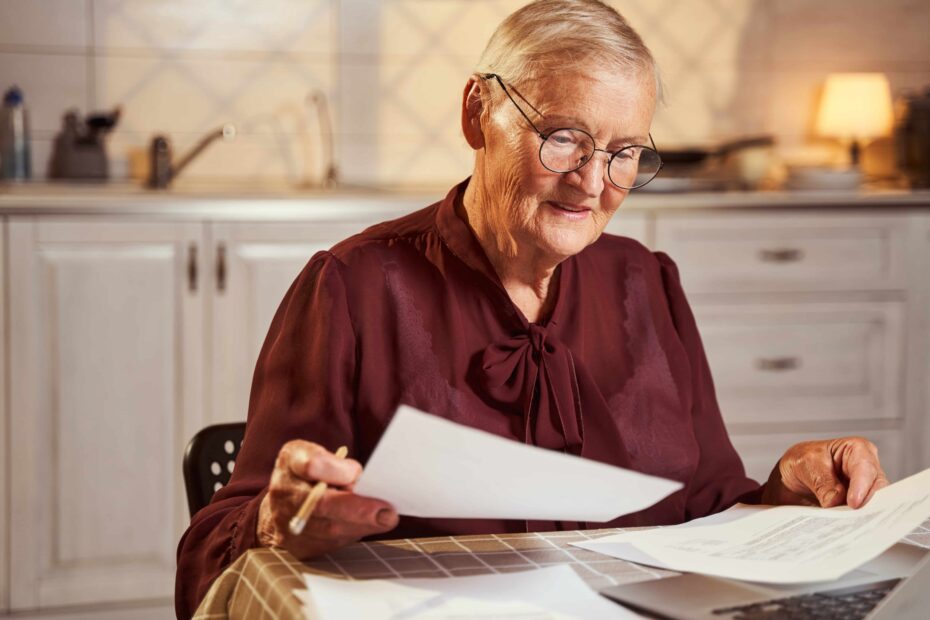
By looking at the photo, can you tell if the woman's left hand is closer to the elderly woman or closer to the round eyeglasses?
the elderly woman

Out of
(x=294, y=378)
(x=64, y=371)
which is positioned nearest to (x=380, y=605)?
(x=294, y=378)

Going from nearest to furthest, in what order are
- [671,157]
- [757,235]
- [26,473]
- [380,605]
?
[380,605]
[26,473]
[757,235]
[671,157]

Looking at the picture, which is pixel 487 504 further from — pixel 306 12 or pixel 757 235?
pixel 306 12

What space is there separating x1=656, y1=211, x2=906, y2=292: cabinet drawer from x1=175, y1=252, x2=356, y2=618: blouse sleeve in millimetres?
1770

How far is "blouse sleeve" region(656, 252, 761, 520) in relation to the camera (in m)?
1.43

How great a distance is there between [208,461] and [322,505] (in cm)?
63

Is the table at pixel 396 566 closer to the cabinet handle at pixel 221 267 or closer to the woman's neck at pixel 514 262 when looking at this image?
the woman's neck at pixel 514 262

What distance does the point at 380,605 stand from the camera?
2.71 ft

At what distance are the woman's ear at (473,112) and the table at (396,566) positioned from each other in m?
0.55

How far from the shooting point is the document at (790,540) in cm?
88

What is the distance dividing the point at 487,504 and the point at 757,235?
7.52 feet

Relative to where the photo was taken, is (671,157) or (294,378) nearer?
(294,378)

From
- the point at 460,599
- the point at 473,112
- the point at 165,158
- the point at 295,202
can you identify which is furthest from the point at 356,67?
the point at 460,599

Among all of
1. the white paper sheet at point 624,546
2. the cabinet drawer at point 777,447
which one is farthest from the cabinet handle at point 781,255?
the white paper sheet at point 624,546
